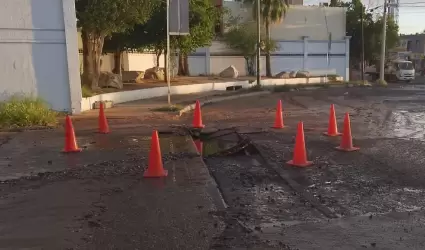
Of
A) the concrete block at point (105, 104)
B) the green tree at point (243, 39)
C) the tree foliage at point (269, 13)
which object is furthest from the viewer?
the tree foliage at point (269, 13)

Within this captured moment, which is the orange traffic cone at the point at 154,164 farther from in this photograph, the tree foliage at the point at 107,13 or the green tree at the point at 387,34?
the green tree at the point at 387,34

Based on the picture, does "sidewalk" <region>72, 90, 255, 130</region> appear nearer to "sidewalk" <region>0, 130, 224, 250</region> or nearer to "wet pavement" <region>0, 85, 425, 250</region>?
"wet pavement" <region>0, 85, 425, 250</region>

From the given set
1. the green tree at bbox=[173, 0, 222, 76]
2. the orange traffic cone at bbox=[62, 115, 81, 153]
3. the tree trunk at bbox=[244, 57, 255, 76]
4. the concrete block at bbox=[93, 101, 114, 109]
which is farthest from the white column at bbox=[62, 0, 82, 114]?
the tree trunk at bbox=[244, 57, 255, 76]

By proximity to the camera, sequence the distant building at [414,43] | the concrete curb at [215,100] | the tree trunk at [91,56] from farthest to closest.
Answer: the distant building at [414,43] → the tree trunk at [91,56] → the concrete curb at [215,100]

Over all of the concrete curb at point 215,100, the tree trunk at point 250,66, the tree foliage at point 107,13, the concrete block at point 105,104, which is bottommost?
the concrete curb at point 215,100

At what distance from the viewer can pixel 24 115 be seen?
41.4 ft

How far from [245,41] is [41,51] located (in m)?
29.5

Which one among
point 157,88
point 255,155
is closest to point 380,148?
point 255,155

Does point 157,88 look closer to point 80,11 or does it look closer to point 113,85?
point 113,85

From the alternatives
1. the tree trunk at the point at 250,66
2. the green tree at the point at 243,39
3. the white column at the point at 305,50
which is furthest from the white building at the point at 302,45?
the green tree at the point at 243,39

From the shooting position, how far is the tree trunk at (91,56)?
62.7ft

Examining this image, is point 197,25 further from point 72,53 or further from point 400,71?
point 400,71

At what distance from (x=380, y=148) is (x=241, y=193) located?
14.4ft

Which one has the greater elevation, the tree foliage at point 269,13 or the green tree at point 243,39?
the tree foliage at point 269,13
